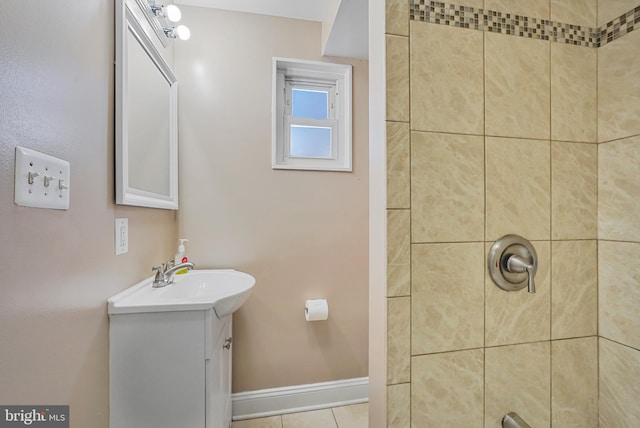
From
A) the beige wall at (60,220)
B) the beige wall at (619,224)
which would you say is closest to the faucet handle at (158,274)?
the beige wall at (60,220)

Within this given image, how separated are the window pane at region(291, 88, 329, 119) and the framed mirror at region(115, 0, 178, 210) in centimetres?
74

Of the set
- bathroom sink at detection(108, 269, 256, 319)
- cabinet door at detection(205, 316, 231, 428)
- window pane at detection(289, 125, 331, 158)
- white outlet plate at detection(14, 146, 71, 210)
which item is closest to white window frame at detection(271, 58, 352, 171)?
window pane at detection(289, 125, 331, 158)

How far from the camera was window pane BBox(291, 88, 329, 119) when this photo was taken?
76.4 inches

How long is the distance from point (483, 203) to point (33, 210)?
3.75 ft

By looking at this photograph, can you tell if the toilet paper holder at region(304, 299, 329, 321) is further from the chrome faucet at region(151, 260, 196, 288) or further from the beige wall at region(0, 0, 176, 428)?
the beige wall at region(0, 0, 176, 428)

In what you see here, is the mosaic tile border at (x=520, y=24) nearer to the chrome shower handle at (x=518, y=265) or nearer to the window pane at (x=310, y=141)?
the chrome shower handle at (x=518, y=265)

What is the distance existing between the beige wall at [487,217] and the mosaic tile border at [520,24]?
0.08 ft

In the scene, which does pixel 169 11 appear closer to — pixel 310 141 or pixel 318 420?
pixel 310 141

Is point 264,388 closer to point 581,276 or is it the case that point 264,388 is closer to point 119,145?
point 119,145

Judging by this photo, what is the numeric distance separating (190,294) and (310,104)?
4.70 feet

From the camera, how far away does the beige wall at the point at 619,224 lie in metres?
0.80

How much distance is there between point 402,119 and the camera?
77 cm

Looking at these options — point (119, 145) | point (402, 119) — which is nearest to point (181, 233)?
point (119, 145)

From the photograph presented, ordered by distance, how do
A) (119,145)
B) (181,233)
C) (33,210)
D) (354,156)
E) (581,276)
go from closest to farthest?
(33,210), (581,276), (119,145), (181,233), (354,156)
